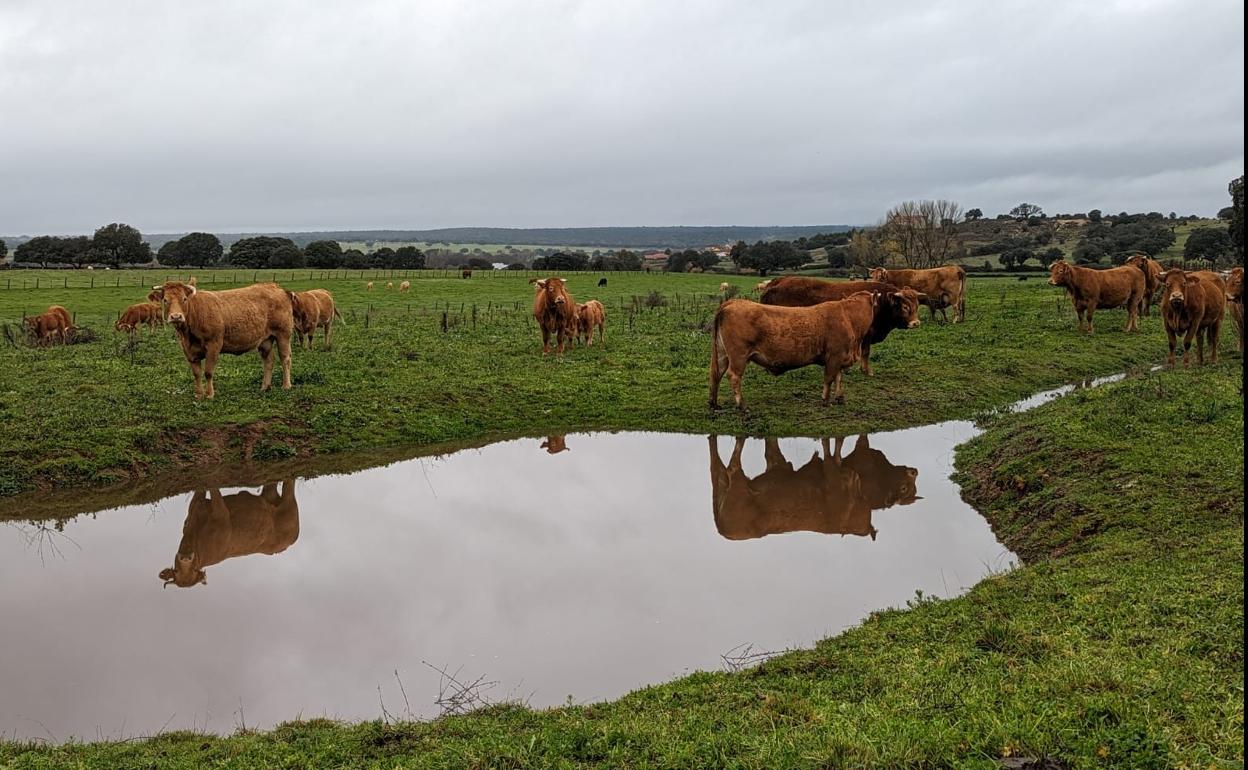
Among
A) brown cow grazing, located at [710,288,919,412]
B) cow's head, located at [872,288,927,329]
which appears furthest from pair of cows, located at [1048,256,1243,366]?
brown cow grazing, located at [710,288,919,412]

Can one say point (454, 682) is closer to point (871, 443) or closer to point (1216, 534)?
point (1216, 534)

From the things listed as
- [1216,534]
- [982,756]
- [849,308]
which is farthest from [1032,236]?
[982,756]

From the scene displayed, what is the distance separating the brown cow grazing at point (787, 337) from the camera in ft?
47.1

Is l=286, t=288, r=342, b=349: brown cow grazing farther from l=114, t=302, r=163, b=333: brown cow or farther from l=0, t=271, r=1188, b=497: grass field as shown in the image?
l=114, t=302, r=163, b=333: brown cow

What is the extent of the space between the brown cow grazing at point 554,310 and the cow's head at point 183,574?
11153mm

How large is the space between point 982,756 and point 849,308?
1210 centimetres

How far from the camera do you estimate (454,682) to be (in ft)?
21.3

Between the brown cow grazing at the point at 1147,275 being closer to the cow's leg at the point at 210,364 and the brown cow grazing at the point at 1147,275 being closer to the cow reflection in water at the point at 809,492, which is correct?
the cow reflection in water at the point at 809,492

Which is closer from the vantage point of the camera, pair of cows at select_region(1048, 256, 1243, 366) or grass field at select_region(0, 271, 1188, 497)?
grass field at select_region(0, 271, 1188, 497)

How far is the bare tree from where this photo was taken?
60.1m

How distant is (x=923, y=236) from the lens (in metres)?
60.5

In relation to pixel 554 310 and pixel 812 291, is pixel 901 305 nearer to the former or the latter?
pixel 812 291

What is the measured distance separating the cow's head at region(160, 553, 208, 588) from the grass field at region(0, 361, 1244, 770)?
3167mm

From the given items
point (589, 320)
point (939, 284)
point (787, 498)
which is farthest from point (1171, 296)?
point (589, 320)
